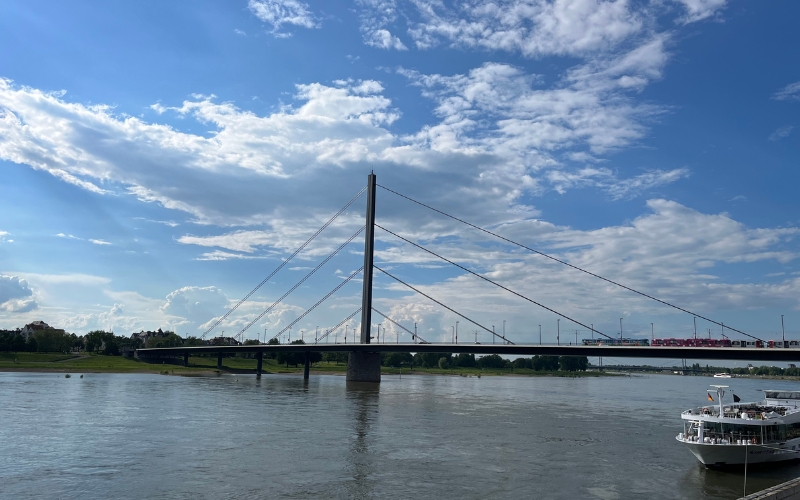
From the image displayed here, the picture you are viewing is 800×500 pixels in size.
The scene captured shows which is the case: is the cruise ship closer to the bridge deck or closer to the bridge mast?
the bridge deck

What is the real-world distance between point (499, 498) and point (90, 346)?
518 ft

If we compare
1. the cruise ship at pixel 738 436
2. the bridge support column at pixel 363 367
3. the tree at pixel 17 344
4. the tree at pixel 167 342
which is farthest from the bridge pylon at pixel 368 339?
the tree at pixel 167 342

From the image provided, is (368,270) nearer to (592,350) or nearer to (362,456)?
(592,350)

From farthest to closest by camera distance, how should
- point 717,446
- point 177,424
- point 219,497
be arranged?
point 177,424 < point 717,446 < point 219,497

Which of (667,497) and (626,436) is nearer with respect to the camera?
(667,497)

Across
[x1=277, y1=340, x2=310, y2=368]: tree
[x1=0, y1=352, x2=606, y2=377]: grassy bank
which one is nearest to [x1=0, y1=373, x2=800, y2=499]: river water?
[x1=0, y1=352, x2=606, y2=377]: grassy bank

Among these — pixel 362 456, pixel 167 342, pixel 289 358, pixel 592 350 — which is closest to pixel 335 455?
pixel 362 456

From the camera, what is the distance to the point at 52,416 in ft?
140

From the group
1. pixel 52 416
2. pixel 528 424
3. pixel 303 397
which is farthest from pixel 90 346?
pixel 528 424

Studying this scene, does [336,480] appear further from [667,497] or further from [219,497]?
[667,497]

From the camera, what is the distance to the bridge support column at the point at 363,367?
3915 inches

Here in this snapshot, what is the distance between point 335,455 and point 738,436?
20892 mm

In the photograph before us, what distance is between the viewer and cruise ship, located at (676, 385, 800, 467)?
29953mm

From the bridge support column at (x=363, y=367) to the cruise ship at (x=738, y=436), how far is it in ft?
231
